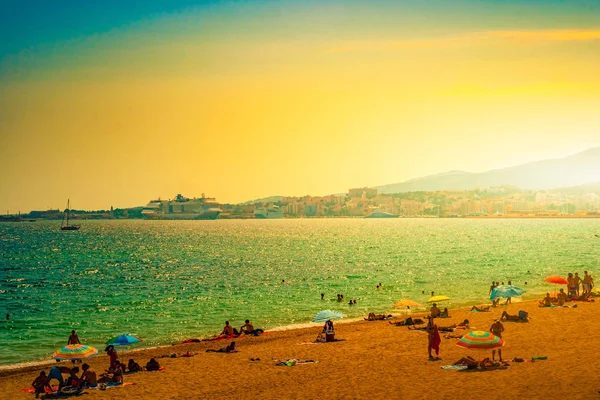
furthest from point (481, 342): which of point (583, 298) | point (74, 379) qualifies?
point (583, 298)

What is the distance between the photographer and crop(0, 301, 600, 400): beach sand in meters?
18.4

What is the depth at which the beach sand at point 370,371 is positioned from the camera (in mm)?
18438

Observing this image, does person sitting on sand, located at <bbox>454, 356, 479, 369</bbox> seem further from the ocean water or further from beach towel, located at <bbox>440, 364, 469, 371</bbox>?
the ocean water

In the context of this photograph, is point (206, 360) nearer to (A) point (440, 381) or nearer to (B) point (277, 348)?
(B) point (277, 348)

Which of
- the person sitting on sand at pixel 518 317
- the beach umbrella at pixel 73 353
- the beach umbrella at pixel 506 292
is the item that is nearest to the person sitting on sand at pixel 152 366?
the beach umbrella at pixel 73 353

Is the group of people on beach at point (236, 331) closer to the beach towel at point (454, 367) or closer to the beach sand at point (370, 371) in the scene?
the beach sand at point (370, 371)

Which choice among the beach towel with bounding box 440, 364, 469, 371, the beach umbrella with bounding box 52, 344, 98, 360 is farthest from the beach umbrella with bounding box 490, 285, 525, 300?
the beach umbrella with bounding box 52, 344, 98, 360

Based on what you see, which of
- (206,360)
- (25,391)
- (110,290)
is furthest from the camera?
(110,290)

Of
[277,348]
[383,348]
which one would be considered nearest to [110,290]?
[277,348]

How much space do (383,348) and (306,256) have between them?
68.9 metres

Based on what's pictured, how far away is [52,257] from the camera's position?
98000 mm

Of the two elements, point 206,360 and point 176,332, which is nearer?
point 206,360

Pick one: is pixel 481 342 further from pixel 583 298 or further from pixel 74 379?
pixel 583 298

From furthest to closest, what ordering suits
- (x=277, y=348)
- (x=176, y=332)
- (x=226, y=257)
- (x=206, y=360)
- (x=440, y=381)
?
(x=226, y=257)
(x=176, y=332)
(x=277, y=348)
(x=206, y=360)
(x=440, y=381)
